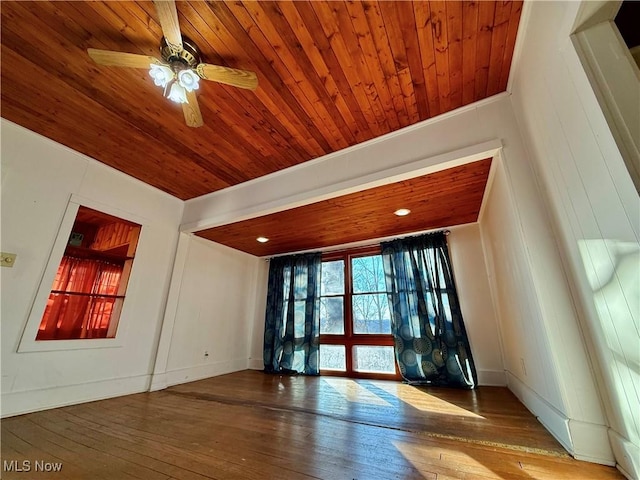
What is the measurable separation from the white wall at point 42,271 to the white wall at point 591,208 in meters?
3.91

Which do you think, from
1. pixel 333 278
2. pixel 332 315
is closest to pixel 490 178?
pixel 333 278

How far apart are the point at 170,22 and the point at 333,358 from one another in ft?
13.8

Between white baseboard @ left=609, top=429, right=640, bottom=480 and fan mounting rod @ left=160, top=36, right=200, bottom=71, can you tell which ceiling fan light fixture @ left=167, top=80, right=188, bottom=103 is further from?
white baseboard @ left=609, top=429, right=640, bottom=480

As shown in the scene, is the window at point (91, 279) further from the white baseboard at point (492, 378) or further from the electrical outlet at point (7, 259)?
the white baseboard at point (492, 378)

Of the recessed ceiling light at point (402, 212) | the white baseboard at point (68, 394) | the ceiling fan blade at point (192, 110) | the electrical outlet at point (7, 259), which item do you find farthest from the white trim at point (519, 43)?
the white baseboard at point (68, 394)

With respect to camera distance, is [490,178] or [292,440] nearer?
[292,440]

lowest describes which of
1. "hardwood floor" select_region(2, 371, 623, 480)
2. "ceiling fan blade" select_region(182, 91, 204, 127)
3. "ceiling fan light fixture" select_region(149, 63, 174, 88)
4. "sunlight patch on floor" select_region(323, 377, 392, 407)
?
"sunlight patch on floor" select_region(323, 377, 392, 407)

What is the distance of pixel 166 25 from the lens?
133 centimetres

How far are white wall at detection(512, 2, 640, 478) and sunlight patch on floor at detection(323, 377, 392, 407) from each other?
1664 mm

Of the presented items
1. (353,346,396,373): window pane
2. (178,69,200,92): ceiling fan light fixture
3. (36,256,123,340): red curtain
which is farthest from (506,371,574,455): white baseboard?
(36,256,123,340): red curtain

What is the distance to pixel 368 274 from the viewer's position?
4.10 m

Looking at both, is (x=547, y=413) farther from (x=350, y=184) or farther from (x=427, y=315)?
(x=350, y=184)

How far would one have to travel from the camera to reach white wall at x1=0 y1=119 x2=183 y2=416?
210 centimetres

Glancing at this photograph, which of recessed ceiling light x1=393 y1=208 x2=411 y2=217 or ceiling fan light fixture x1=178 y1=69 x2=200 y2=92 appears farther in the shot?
recessed ceiling light x1=393 y1=208 x2=411 y2=217
